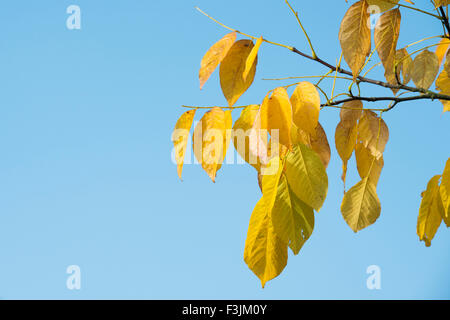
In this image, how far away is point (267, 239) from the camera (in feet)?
1.32

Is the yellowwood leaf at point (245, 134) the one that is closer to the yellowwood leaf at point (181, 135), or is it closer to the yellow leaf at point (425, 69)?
the yellowwood leaf at point (181, 135)

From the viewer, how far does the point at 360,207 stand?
1.40 feet

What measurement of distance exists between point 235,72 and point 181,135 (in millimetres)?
75

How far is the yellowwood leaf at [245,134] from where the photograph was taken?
37 cm

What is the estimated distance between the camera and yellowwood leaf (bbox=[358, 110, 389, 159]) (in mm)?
460

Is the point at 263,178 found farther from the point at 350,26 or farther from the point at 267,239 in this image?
the point at 350,26

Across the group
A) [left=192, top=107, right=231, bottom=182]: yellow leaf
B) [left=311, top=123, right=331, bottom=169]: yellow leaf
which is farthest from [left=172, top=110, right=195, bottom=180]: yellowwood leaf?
[left=311, top=123, right=331, bottom=169]: yellow leaf

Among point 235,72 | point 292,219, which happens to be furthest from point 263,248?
point 235,72

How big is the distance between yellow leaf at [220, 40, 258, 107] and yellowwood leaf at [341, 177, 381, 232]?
0.45 feet

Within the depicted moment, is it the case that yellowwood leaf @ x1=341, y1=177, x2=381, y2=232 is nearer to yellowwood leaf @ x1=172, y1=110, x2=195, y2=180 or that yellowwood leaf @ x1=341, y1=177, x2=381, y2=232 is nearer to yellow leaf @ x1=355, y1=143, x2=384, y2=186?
yellow leaf @ x1=355, y1=143, x2=384, y2=186

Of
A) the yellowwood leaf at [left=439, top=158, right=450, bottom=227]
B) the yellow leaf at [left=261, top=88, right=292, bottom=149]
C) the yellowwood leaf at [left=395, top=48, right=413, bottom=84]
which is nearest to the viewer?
the yellow leaf at [left=261, top=88, right=292, bottom=149]

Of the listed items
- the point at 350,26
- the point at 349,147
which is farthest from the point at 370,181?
the point at 350,26

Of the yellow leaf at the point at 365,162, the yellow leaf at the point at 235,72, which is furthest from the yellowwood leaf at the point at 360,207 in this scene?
the yellow leaf at the point at 235,72

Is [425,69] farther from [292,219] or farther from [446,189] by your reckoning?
[292,219]
